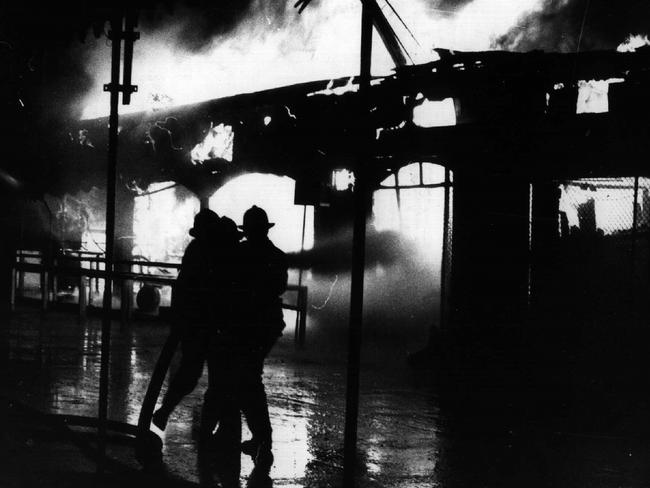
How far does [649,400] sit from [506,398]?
1.92 m

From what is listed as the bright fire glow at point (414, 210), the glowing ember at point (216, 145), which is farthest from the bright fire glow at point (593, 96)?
the glowing ember at point (216, 145)

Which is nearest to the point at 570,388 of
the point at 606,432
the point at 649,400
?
the point at 649,400

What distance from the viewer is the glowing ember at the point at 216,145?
22.4m

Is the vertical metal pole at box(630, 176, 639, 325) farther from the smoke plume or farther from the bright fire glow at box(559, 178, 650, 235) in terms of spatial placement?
the smoke plume

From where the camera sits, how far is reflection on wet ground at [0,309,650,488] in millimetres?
7506

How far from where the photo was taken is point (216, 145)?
74.4 feet

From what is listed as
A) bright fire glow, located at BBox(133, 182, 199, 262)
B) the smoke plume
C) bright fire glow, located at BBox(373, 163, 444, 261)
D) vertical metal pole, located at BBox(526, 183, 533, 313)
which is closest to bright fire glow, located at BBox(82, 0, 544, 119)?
the smoke plume

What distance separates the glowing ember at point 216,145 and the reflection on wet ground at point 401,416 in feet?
22.8

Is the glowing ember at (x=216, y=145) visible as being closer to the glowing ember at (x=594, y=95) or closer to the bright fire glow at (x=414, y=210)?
the bright fire glow at (x=414, y=210)

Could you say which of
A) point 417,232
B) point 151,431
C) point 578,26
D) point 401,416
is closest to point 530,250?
point 417,232

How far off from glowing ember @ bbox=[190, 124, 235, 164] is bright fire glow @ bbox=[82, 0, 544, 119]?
139 inches

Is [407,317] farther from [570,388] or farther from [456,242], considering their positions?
[570,388]

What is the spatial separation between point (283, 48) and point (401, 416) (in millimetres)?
17657

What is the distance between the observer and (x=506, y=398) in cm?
1209
